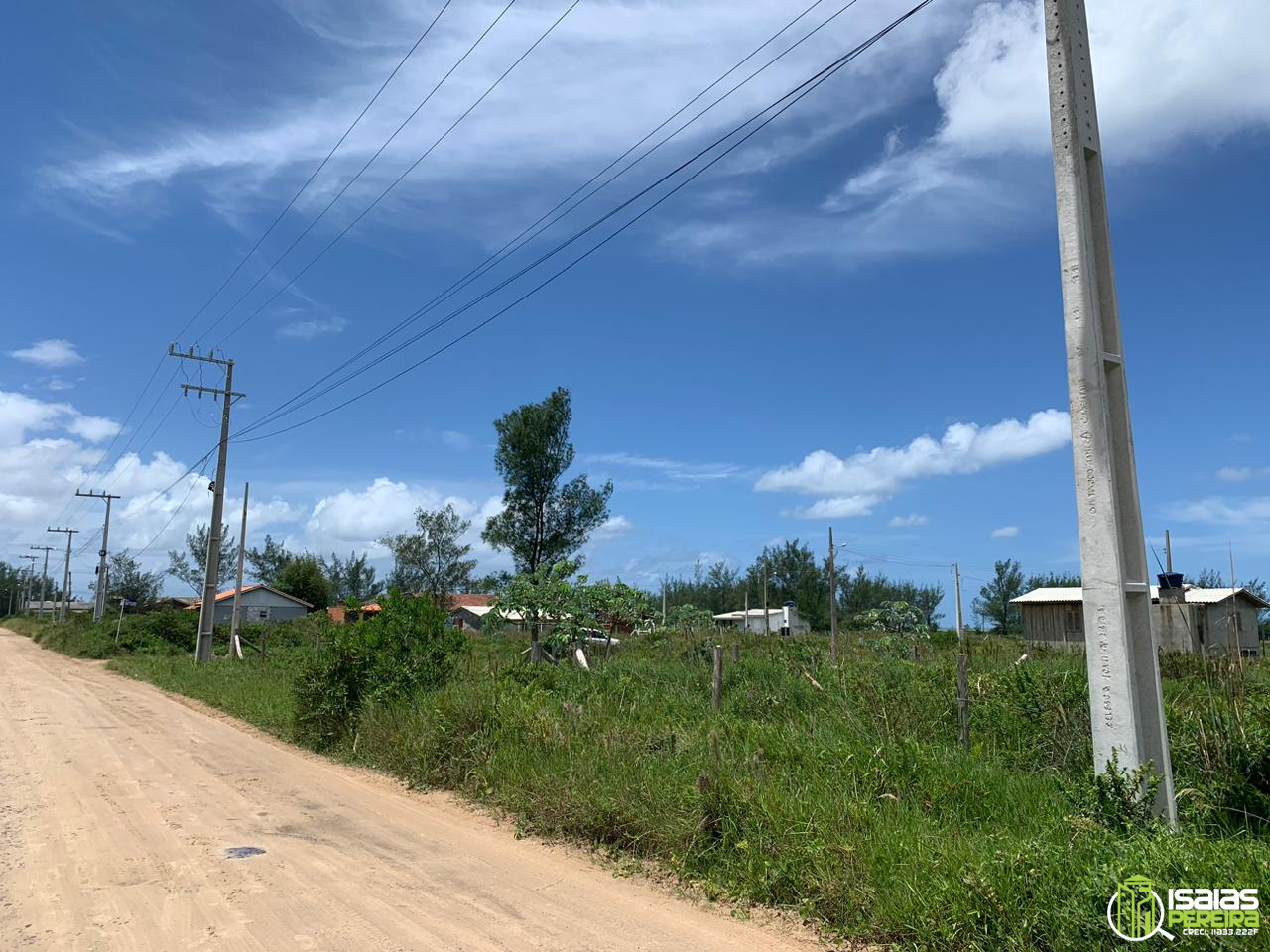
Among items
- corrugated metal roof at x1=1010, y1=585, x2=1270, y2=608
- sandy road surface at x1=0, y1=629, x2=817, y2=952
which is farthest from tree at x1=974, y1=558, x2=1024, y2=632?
sandy road surface at x1=0, y1=629, x2=817, y2=952

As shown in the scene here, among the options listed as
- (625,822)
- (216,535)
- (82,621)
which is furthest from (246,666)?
(82,621)

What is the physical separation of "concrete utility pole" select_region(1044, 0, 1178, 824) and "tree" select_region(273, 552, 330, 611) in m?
81.0

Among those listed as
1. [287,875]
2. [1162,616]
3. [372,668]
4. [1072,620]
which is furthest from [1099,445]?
[1072,620]

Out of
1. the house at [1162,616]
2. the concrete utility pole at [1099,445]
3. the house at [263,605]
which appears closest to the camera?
the concrete utility pole at [1099,445]

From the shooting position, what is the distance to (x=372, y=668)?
13.6 m

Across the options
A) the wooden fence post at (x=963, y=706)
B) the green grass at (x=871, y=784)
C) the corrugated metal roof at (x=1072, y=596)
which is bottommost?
the green grass at (x=871, y=784)

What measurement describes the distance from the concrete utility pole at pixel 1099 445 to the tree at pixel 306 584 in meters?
81.0

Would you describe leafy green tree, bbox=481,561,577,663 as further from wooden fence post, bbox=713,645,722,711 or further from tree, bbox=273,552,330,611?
tree, bbox=273,552,330,611

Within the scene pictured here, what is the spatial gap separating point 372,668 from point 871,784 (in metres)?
8.97

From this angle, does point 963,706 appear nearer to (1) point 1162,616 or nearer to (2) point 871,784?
(2) point 871,784

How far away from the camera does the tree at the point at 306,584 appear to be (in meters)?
80.5

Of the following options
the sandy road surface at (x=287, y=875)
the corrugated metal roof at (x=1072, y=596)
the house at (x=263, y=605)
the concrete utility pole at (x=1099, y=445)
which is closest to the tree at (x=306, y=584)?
the house at (x=263, y=605)

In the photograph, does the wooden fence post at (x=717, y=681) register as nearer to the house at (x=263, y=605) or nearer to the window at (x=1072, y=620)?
the window at (x=1072, y=620)

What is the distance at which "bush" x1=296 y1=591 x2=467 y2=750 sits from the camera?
43.6ft
